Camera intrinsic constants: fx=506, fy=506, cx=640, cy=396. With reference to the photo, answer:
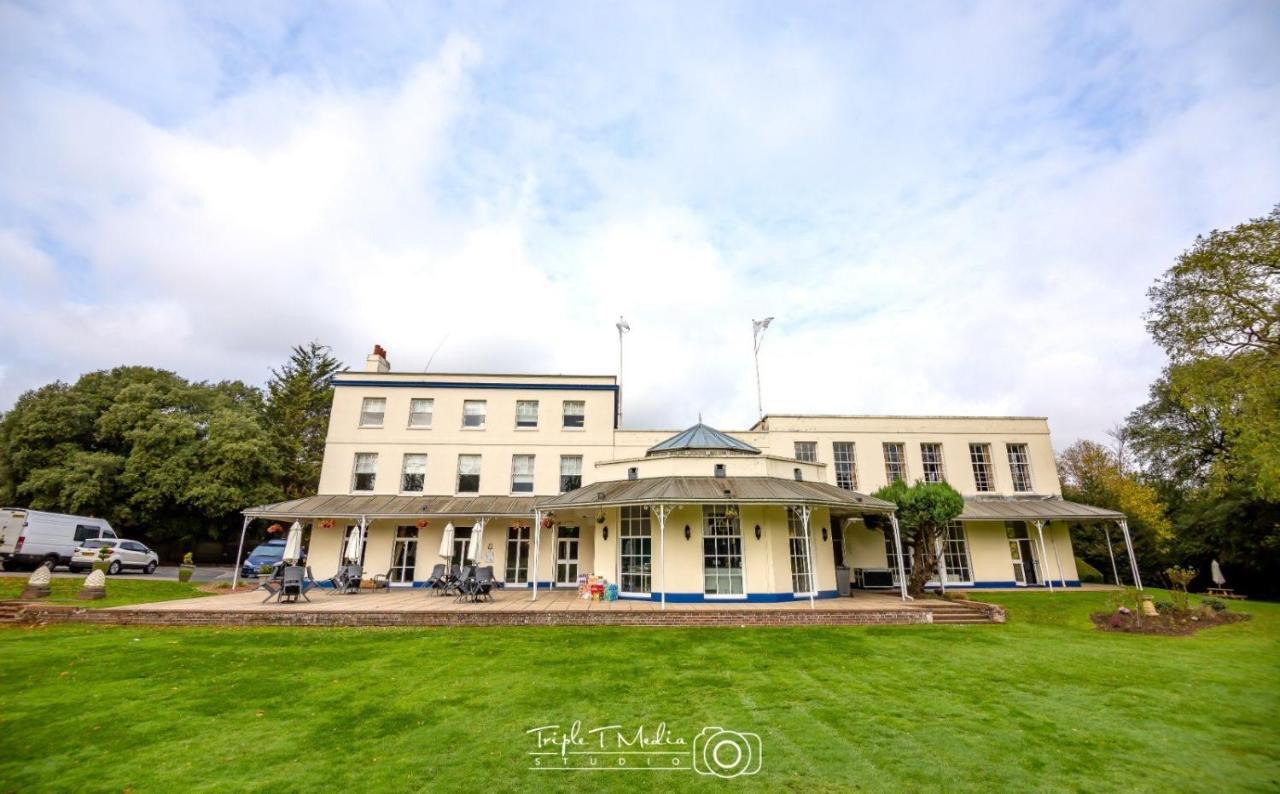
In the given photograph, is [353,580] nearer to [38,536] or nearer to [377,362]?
[377,362]

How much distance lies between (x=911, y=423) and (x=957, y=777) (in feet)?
63.8

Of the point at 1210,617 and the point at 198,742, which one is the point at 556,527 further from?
the point at 1210,617

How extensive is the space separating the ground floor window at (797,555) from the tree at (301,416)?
1206 inches

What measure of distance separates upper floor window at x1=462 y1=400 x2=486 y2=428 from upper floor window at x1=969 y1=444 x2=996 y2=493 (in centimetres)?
2136

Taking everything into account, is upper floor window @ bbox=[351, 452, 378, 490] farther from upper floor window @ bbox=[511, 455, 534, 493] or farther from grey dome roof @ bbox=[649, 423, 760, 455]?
grey dome roof @ bbox=[649, 423, 760, 455]

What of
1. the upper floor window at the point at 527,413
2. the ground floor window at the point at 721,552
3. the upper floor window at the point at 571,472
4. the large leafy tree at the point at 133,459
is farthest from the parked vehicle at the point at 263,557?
the ground floor window at the point at 721,552

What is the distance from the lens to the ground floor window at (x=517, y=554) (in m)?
19.9

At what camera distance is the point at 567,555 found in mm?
20000

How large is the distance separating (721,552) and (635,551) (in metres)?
2.67

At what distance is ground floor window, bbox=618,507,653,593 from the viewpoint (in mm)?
15445

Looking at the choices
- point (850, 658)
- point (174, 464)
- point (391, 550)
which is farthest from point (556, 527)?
point (174, 464)

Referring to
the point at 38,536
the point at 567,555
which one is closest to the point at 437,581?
the point at 567,555

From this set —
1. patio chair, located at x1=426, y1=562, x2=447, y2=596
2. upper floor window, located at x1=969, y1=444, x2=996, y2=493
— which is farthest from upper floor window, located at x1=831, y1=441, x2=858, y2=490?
patio chair, located at x1=426, y1=562, x2=447, y2=596

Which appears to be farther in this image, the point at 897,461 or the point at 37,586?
the point at 897,461
